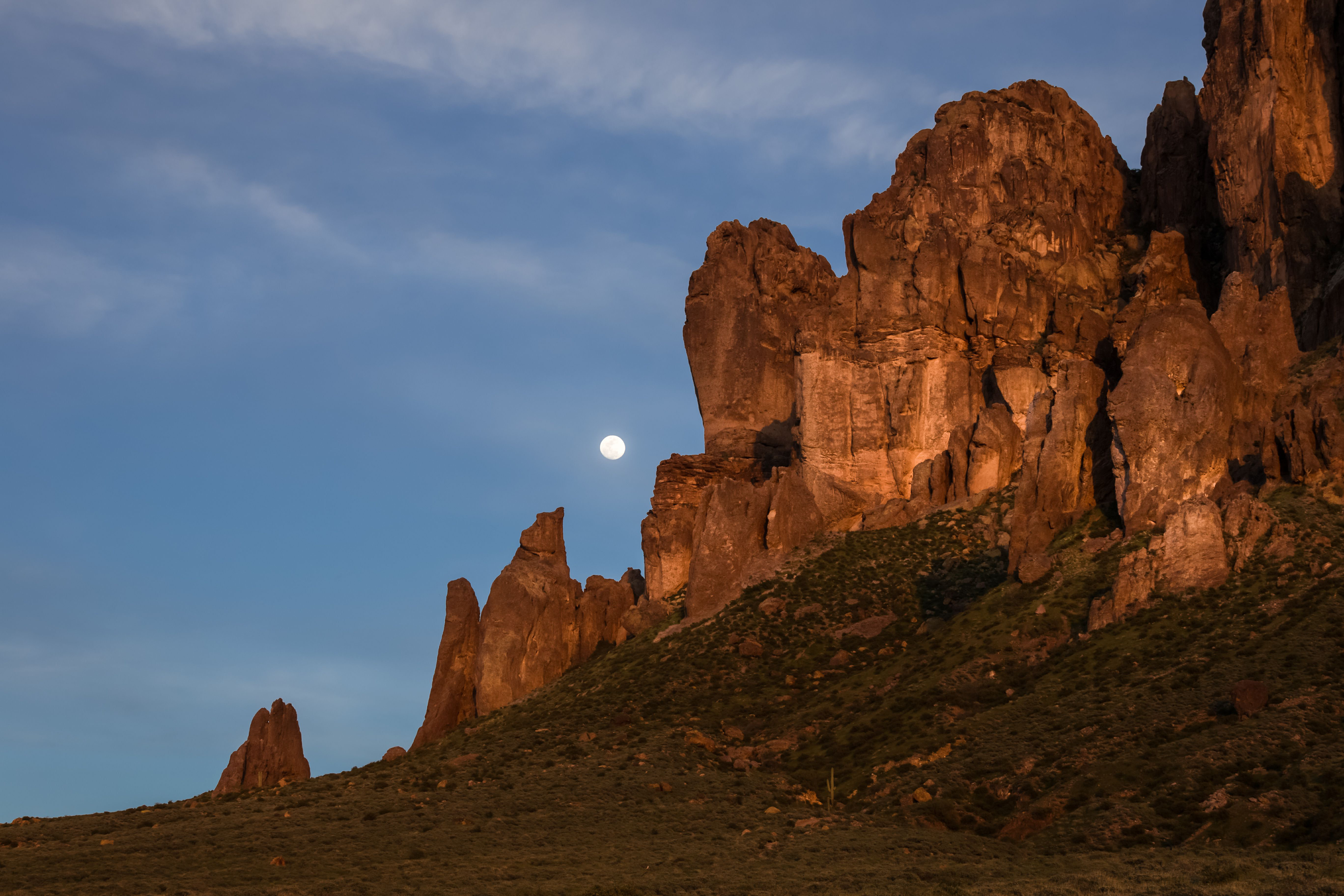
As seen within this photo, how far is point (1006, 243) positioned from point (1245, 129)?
68.3ft

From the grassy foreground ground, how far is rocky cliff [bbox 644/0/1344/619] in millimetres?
4839

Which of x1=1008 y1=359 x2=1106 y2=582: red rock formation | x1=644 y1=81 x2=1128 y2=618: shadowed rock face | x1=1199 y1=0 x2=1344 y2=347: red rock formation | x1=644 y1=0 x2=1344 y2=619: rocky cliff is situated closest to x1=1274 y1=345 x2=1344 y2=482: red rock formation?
x1=644 y1=0 x2=1344 y2=619: rocky cliff

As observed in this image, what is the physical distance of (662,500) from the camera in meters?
116

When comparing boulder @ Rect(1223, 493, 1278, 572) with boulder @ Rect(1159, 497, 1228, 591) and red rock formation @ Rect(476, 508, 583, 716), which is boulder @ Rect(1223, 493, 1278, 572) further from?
red rock formation @ Rect(476, 508, 583, 716)

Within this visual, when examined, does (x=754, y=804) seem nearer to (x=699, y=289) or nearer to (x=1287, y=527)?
(x=1287, y=527)

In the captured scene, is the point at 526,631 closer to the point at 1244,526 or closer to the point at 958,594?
the point at 958,594

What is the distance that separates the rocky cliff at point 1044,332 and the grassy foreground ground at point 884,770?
Result: 4839mm

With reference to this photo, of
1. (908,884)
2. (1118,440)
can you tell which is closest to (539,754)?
(908,884)

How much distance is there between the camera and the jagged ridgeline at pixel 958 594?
53062 millimetres

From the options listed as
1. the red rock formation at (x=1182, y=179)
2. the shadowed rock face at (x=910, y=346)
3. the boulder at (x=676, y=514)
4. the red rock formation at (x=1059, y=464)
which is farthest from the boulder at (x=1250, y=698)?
the red rock formation at (x=1182, y=179)

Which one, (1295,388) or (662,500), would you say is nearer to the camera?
(1295,388)

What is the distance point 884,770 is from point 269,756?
46729mm

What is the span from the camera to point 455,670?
97.8 m

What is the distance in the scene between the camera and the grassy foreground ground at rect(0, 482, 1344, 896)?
49188 mm
